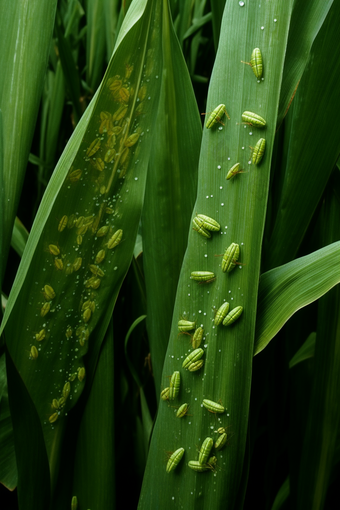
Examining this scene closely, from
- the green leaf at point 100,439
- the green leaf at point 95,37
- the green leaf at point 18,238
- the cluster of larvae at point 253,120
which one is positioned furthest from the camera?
the green leaf at point 95,37

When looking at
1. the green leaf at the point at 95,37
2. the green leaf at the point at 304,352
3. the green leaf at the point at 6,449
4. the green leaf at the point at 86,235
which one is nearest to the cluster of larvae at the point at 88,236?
the green leaf at the point at 86,235

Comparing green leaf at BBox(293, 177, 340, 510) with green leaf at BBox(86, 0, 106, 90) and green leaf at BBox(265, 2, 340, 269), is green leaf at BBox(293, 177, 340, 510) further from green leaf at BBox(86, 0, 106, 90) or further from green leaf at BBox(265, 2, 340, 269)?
green leaf at BBox(86, 0, 106, 90)

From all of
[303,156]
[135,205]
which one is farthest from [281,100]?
[135,205]

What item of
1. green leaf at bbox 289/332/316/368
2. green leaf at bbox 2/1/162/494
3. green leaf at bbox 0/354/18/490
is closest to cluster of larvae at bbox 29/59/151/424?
Result: green leaf at bbox 2/1/162/494

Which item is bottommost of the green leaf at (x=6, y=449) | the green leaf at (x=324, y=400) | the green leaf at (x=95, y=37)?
the green leaf at (x=6, y=449)

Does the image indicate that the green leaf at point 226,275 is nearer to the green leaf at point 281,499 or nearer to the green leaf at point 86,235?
the green leaf at point 86,235

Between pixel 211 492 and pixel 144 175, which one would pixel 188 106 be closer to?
pixel 144 175
